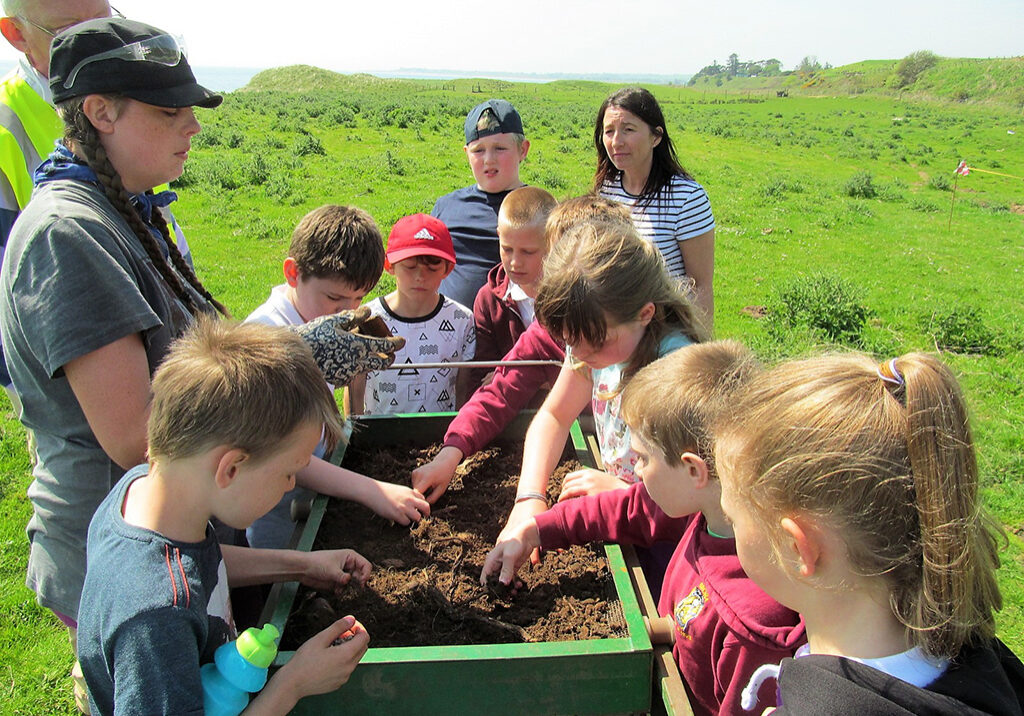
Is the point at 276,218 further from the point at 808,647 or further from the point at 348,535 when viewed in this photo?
the point at 808,647

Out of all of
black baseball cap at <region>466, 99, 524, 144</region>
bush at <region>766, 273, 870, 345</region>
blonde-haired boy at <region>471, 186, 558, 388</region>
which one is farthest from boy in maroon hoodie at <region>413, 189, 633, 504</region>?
bush at <region>766, 273, 870, 345</region>

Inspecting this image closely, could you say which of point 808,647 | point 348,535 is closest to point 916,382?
point 808,647

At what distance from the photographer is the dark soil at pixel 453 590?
5.76ft

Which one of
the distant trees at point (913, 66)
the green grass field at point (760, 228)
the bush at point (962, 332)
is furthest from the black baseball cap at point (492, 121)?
the distant trees at point (913, 66)

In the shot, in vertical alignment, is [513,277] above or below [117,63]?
below

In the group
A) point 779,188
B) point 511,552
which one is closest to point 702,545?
point 511,552

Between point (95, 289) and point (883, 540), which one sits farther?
point (95, 289)

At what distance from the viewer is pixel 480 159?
3881 millimetres

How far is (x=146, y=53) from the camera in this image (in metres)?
1.73

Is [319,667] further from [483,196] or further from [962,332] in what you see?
[962,332]

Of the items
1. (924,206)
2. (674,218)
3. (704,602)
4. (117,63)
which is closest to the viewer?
(704,602)

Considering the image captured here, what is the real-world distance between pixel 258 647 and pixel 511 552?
73 cm

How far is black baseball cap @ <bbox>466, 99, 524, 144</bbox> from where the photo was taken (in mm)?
3820

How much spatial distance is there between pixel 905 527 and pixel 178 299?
1708 millimetres
